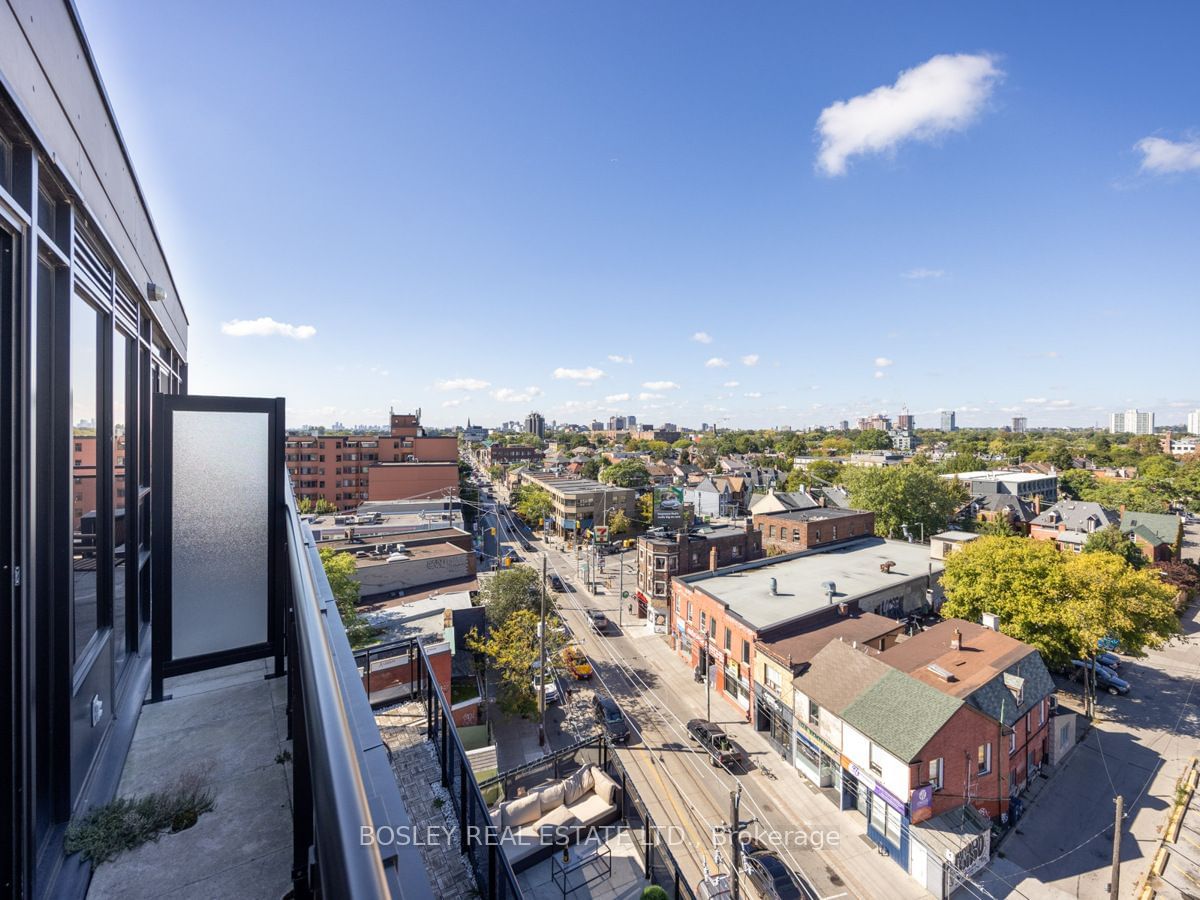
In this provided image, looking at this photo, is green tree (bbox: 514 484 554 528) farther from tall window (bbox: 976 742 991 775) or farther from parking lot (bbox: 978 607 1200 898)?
tall window (bbox: 976 742 991 775)

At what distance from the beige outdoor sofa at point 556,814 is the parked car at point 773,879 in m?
3.23

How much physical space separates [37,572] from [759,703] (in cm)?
1888

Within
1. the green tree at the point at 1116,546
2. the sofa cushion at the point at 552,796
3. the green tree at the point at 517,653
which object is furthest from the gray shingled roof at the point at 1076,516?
the sofa cushion at the point at 552,796

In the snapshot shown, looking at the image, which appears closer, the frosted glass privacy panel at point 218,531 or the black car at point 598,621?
the frosted glass privacy panel at point 218,531

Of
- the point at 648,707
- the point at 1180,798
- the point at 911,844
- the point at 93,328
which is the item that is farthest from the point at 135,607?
the point at 1180,798

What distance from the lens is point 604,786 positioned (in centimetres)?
1198

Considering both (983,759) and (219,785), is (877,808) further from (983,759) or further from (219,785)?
(219,785)

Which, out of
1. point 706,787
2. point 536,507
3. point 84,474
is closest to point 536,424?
point 536,507

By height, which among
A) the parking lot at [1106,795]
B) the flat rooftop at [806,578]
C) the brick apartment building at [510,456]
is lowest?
the parking lot at [1106,795]

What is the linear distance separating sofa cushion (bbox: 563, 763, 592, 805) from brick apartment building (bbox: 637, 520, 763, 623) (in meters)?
14.2

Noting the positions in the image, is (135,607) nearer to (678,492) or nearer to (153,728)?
(153,728)

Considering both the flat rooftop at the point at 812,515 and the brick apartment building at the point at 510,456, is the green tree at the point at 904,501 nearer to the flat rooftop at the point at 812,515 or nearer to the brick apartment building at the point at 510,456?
the flat rooftop at the point at 812,515

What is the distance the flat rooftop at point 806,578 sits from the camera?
66.6 feet

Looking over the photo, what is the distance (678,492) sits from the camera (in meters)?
54.6
